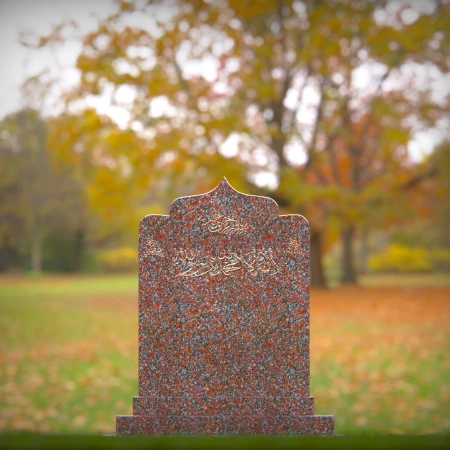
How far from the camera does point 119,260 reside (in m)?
49.2

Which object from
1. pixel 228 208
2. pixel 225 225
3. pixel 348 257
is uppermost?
pixel 228 208

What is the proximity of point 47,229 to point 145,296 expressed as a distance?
→ 39.6m

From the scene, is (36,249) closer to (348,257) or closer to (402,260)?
(348,257)

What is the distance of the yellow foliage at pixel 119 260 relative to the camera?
48500 mm

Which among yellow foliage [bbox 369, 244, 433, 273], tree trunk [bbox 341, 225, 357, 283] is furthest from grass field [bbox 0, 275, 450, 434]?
yellow foliage [bbox 369, 244, 433, 273]

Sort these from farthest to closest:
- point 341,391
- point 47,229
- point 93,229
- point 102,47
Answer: point 93,229 → point 47,229 → point 102,47 → point 341,391

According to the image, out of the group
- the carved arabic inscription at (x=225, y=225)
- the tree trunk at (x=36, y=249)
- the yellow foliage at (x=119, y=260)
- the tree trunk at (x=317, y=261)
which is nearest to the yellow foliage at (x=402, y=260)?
the yellow foliage at (x=119, y=260)

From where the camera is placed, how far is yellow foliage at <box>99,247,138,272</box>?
48.5 metres

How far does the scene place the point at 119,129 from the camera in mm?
18938

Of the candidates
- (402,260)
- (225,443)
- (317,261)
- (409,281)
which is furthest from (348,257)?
(225,443)

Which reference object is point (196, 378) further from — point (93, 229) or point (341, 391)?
point (93, 229)

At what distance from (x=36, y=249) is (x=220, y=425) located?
4029 centimetres

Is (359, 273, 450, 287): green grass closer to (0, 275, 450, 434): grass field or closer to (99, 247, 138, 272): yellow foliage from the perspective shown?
(0, 275, 450, 434): grass field

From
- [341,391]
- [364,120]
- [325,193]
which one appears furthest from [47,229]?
[341,391]
